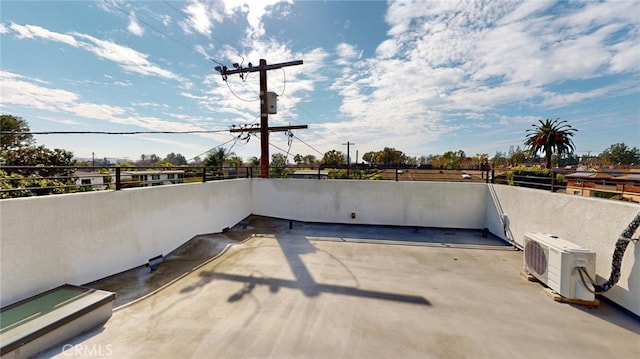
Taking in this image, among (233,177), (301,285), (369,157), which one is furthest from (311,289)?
(369,157)

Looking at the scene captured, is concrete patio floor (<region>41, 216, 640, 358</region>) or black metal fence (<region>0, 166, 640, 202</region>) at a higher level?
black metal fence (<region>0, 166, 640, 202</region>)

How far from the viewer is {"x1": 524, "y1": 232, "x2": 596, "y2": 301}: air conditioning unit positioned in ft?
9.68

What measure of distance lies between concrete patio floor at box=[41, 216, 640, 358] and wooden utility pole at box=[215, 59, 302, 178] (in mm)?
3936

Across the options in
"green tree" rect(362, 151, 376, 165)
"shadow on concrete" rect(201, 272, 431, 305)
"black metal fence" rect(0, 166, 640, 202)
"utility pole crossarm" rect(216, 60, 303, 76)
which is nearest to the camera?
"shadow on concrete" rect(201, 272, 431, 305)

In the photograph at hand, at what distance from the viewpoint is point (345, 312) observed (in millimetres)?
2770

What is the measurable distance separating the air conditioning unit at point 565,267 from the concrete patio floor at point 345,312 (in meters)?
0.19

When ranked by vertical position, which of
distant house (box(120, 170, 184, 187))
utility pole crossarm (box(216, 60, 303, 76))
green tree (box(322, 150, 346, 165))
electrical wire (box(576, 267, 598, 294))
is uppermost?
utility pole crossarm (box(216, 60, 303, 76))

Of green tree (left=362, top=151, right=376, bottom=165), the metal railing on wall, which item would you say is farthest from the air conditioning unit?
green tree (left=362, top=151, right=376, bottom=165)

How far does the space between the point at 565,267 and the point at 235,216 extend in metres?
7.08

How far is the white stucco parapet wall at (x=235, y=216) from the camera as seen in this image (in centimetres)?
287

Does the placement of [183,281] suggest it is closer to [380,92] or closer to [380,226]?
[380,226]

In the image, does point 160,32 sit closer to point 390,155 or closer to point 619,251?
point 619,251

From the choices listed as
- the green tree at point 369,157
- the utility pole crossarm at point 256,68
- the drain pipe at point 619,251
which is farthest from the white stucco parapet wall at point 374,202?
the green tree at point 369,157

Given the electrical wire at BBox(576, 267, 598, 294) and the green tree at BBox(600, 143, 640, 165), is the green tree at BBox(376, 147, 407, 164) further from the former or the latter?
the electrical wire at BBox(576, 267, 598, 294)
